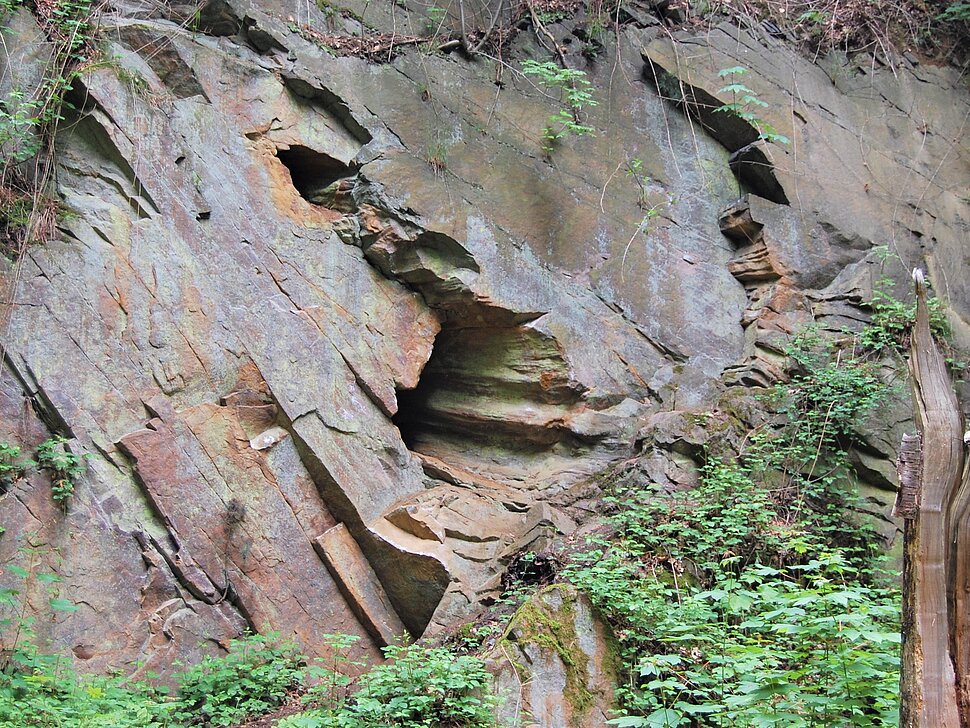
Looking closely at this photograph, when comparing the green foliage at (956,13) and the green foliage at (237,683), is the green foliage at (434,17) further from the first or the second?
the green foliage at (956,13)

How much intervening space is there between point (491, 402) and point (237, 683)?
3.36 m

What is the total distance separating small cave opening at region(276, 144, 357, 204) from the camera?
24.6 ft

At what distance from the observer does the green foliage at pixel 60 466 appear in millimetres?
5688

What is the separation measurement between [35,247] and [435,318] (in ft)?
10.7

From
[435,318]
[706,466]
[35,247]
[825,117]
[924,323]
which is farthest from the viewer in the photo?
[825,117]

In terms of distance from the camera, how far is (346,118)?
301 inches

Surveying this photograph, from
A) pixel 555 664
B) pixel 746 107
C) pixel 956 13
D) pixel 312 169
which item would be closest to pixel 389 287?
pixel 312 169

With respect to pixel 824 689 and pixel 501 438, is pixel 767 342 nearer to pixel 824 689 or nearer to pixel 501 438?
pixel 501 438

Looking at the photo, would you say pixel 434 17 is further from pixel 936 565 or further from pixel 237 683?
pixel 936 565

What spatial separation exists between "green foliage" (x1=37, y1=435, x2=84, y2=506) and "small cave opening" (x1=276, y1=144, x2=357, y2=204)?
3075 millimetres

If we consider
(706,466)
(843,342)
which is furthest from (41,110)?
(843,342)

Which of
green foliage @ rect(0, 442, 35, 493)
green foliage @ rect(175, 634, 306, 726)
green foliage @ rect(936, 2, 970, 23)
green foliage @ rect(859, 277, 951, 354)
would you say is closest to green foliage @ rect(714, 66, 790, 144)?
green foliage @ rect(859, 277, 951, 354)

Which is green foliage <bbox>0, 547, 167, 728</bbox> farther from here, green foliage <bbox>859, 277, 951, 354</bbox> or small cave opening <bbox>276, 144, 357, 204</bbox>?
green foliage <bbox>859, 277, 951, 354</bbox>

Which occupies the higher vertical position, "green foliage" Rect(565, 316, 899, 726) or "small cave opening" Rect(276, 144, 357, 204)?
"small cave opening" Rect(276, 144, 357, 204)
